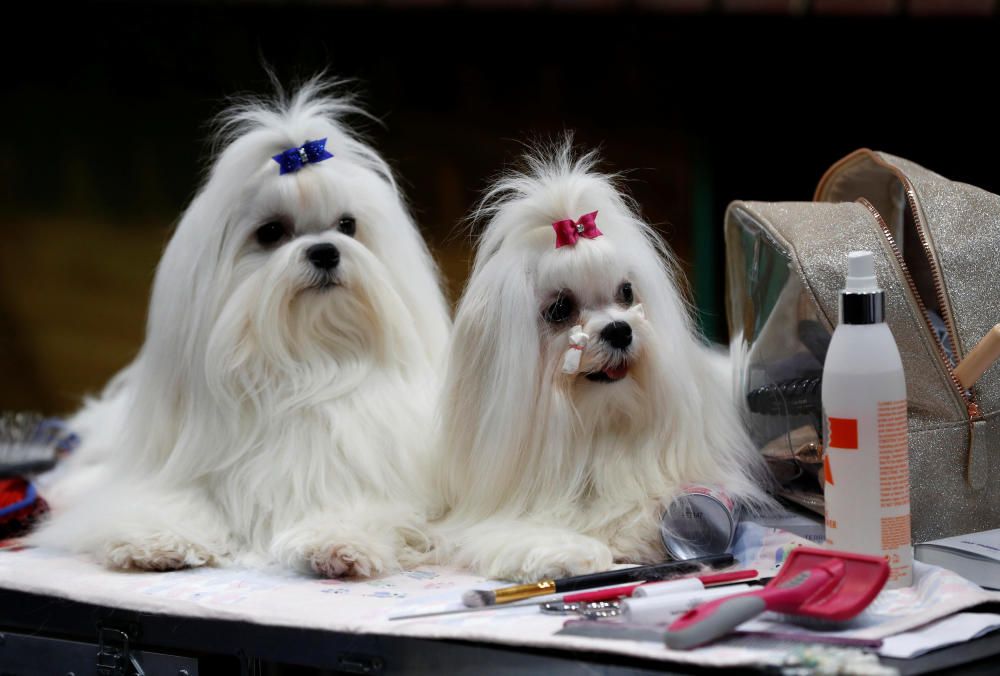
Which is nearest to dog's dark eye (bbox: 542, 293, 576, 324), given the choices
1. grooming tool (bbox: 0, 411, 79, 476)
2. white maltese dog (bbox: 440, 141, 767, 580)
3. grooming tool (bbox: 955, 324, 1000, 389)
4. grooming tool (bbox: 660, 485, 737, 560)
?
white maltese dog (bbox: 440, 141, 767, 580)

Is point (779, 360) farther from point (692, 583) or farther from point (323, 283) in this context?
point (323, 283)

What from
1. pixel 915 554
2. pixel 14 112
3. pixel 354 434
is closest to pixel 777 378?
pixel 915 554

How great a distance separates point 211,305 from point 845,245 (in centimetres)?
90

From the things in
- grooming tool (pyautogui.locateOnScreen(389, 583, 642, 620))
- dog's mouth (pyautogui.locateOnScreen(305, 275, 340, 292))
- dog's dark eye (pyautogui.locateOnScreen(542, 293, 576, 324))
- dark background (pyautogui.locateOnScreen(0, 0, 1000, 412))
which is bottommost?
grooming tool (pyautogui.locateOnScreen(389, 583, 642, 620))

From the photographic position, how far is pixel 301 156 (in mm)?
1663

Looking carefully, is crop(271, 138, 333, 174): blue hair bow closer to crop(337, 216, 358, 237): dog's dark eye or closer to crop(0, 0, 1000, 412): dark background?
crop(337, 216, 358, 237): dog's dark eye

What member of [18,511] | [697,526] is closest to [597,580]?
[697,526]

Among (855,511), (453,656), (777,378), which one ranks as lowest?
(453,656)

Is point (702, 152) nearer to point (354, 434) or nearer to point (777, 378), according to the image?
point (777, 378)

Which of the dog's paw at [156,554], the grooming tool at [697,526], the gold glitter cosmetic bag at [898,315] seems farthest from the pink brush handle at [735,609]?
the dog's paw at [156,554]

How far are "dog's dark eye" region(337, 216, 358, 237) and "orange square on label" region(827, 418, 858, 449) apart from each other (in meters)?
0.78

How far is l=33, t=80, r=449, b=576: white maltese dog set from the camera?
158 centimetres

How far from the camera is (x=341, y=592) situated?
139cm

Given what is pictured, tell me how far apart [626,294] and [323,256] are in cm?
44
